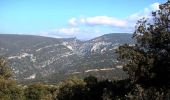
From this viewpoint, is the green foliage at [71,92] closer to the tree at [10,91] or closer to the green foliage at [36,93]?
the green foliage at [36,93]

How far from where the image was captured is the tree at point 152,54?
52875 millimetres

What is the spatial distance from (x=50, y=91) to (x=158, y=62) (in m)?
58.0

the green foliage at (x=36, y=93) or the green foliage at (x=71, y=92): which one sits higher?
the green foliage at (x=71, y=92)

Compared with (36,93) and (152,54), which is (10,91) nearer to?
(36,93)

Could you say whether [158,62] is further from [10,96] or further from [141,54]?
[10,96]

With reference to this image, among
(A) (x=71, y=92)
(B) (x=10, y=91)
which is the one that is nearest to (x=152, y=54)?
(A) (x=71, y=92)

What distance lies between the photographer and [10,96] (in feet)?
311

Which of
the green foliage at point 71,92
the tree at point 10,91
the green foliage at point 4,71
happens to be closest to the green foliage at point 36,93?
the tree at point 10,91

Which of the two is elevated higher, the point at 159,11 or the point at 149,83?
the point at 159,11

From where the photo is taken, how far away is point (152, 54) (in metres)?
53.8

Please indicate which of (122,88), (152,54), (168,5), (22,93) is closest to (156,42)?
(152,54)

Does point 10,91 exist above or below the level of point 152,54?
below

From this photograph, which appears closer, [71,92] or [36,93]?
[71,92]

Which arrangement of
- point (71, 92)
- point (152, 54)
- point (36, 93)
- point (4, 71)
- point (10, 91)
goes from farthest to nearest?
point (4, 71) < point (36, 93) < point (10, 91) < point (71, 92) < point (152, 54)
